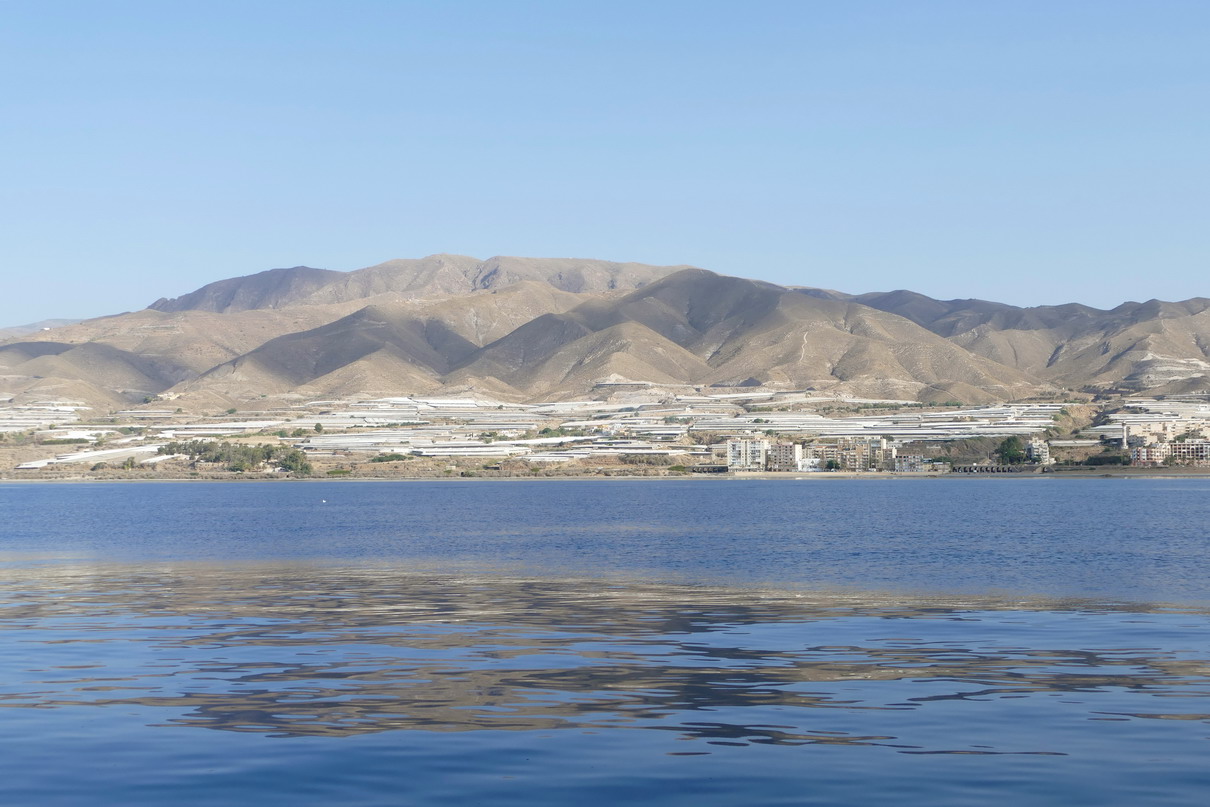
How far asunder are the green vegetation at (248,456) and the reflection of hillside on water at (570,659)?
132479 mm

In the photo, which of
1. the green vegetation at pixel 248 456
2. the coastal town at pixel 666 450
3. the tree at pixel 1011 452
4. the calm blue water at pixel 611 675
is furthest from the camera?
the green vegetation at pixel 248 456

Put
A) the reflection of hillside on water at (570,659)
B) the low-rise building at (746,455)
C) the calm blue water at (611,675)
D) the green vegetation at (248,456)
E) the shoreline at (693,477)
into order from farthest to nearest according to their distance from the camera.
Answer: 1. the green vegetation at (248,456)
2. the low-rise building at (746,455)
3. the shoreline at (693,477)
4. the reflection of hillside on water at (570,659)
5. the calm blue water at (611,675)

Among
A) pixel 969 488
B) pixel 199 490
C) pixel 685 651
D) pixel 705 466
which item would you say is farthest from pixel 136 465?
pixel 685 651

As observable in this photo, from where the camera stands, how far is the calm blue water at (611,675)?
15625 mm

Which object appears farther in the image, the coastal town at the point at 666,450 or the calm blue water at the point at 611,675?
the coastal town at the point at 666,450

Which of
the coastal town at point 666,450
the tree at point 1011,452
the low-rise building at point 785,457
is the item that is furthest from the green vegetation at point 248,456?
the tree at point 1011,452

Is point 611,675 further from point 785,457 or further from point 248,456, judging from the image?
point 248,456

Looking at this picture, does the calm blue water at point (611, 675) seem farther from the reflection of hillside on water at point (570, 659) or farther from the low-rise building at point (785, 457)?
the low-rise building at point (785, 457)

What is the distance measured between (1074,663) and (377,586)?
22.4m

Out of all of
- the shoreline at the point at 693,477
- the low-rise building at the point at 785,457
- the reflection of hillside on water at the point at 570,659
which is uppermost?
the reflection of hillside on water at the point at 570,659

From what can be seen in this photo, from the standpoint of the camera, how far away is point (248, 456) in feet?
561

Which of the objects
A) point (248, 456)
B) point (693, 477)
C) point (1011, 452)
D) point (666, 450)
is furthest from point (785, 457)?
point (248, 456)

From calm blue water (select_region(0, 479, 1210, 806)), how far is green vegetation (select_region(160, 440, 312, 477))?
11502 centimetres

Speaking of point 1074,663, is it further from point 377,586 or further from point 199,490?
point 199,490
